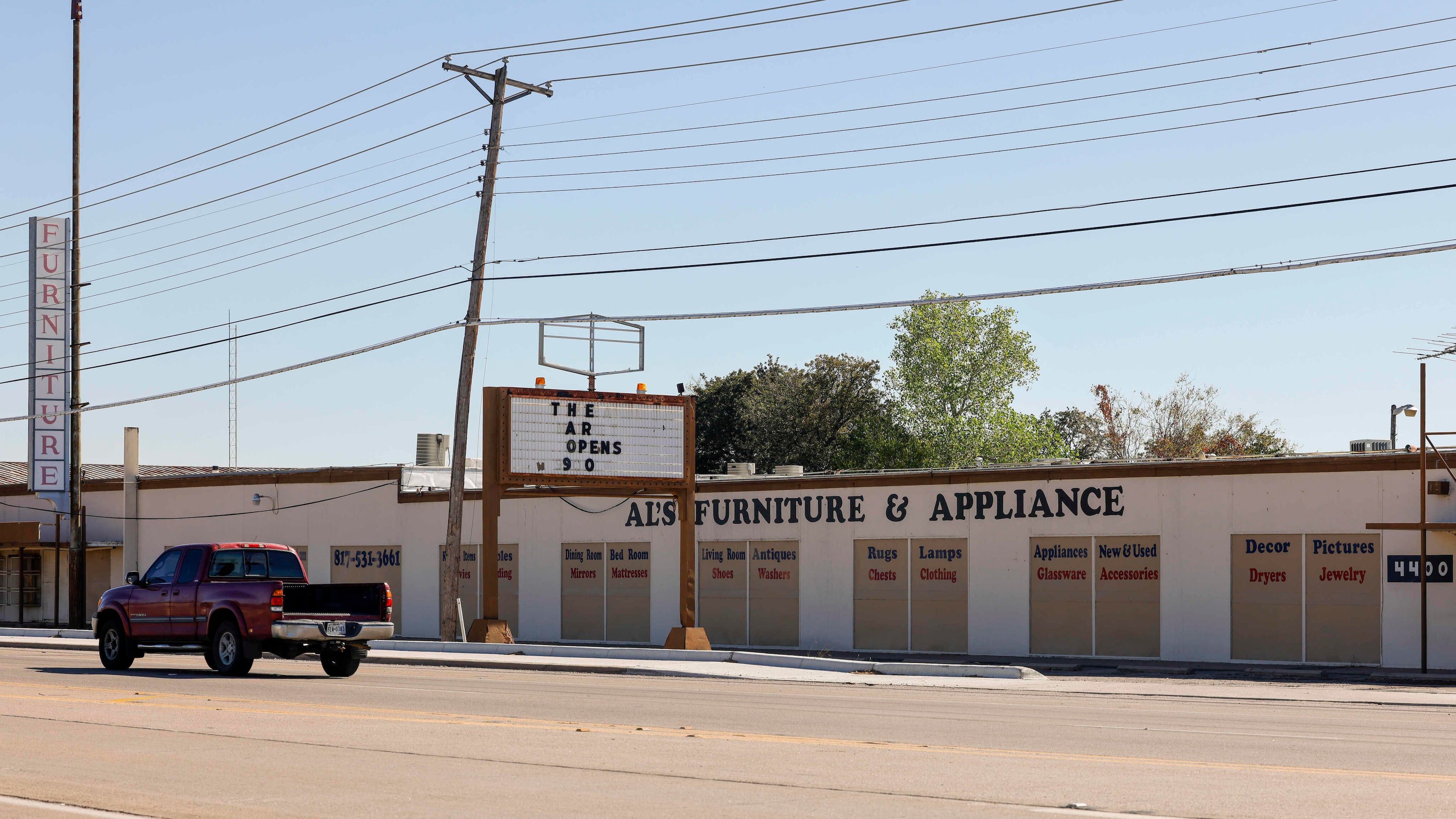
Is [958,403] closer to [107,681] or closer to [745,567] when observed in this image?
[745,567]

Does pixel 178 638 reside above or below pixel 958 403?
below

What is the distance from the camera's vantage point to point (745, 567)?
119ft

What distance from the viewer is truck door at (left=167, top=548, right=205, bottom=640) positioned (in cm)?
2295

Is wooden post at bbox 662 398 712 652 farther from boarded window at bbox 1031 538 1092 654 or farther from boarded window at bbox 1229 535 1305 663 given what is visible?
boarded window at bbox 1229 535 1305 663

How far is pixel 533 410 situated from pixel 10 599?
3133 cm

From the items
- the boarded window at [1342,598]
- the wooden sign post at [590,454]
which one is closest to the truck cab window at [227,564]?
the wooden sign post at [590,454]

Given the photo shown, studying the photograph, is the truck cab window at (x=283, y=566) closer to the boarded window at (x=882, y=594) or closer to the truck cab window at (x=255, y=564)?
the truck cab window at (x=255, y=564)

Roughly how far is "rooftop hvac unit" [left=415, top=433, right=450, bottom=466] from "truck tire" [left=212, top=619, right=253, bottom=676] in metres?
23.2

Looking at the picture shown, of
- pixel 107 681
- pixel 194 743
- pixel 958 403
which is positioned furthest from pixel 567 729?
pixel 958 403

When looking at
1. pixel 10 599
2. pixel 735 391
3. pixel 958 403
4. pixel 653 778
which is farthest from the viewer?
pixel 735 391

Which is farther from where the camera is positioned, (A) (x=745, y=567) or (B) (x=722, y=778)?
(A) (x=745, y=567)

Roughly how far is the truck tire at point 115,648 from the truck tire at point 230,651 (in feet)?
6.41

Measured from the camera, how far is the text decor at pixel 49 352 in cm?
4678

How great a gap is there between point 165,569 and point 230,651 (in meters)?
2.07
